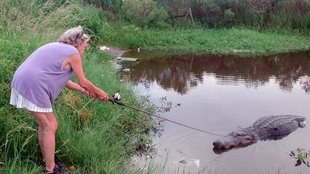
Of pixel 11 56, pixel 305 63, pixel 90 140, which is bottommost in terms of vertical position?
pixel 305 63

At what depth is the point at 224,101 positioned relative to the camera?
8.27 metres

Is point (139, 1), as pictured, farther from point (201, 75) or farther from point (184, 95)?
point (184, 95)

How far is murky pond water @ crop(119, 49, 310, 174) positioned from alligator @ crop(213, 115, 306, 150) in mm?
105

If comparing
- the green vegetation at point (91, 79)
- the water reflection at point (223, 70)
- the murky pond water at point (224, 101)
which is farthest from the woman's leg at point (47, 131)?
the water reflection at point (223, 70)

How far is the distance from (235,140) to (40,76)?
3.54 metres

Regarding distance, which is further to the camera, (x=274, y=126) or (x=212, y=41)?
(x=212, y=41)

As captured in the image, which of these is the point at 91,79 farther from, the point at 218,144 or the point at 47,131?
the point at 47,131

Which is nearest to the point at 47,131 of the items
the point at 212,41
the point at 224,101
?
the point at 224,101

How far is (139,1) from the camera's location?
1683 centimetres

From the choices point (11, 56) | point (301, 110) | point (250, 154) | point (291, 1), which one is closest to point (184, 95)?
point (301, 110)

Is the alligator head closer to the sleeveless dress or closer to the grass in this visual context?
the sleeveless dress

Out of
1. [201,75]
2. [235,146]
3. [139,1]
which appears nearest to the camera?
[235,146]

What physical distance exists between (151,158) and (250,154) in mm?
1520

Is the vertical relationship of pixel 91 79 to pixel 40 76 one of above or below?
below
